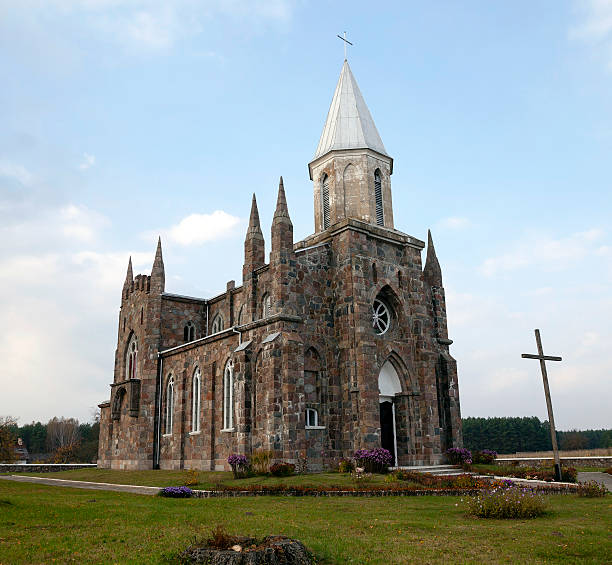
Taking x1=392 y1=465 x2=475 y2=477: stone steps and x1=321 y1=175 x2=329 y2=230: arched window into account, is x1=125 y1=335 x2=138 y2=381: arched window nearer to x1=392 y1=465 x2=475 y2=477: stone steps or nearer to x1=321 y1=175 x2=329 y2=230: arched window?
x1=321 y1=175 x2=329 y2=230: arched window

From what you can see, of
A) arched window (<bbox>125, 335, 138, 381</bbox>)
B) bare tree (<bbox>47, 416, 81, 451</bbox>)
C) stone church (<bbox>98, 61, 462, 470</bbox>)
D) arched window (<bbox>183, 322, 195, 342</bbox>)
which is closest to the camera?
stone church (<bbox>98, 61, 462, 470</bbox>)

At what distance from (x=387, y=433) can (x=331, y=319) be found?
6.73m

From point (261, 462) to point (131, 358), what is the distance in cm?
1883

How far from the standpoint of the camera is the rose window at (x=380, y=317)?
98.5 ft

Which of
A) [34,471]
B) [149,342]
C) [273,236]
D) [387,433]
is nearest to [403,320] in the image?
[387,433]

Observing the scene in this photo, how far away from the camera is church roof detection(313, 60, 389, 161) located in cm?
3362

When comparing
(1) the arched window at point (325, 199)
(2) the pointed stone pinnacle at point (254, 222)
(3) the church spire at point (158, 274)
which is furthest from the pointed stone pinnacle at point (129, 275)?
(1) the arched window at point (325, 199)

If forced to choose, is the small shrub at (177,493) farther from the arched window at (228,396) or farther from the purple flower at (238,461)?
the arched window at (228,396)

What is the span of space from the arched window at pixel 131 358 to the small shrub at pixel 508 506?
29.7m

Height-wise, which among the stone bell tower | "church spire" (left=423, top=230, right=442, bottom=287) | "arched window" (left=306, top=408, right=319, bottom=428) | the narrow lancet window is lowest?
"arched window" (left=306, top=408, right=319, bottom=428)

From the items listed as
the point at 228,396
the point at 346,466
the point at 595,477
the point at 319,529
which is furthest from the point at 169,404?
the point at 319,529

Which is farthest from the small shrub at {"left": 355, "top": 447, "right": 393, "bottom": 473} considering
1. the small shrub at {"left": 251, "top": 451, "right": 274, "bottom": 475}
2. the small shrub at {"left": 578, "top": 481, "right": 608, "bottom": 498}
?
the small shrub at {"left": 578, "top": 481, "right": 608, "bottom": 498}

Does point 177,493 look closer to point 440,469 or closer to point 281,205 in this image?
point 440,469

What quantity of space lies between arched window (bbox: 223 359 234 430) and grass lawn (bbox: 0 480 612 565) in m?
12.0
